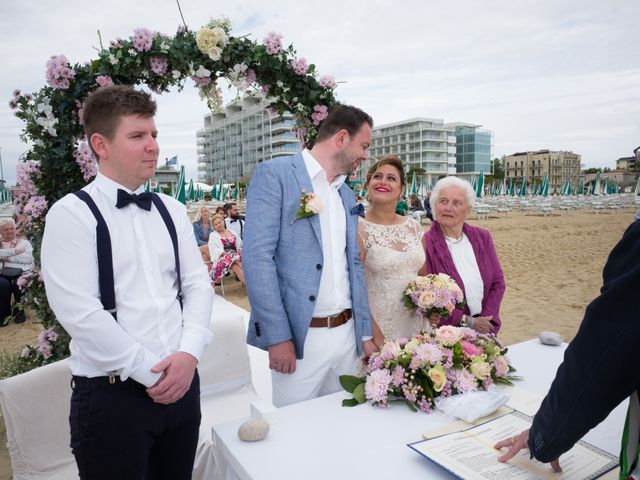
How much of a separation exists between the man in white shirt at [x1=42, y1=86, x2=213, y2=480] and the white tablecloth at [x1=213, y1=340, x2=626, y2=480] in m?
0.28

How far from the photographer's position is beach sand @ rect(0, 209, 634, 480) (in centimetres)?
687

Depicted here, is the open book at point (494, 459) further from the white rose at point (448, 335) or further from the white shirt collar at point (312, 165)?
the white shirt collar at point (312, 165)

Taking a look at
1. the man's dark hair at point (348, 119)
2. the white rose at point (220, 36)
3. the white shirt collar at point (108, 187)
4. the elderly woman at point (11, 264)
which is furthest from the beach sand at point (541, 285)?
the white rose at point (220, 36)

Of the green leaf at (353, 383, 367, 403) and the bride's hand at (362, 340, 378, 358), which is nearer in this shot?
the green leaf at (353, 383, 367, 403)

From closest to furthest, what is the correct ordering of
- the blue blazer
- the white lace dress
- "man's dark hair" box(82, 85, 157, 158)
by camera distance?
"man's dark hair" box(82, 85, 157, 158), the blue blazer, the white lace dress

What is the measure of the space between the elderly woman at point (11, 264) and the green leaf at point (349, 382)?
813 cm

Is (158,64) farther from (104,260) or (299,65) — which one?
(104,260)

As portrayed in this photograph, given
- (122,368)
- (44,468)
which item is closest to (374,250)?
(122,368)

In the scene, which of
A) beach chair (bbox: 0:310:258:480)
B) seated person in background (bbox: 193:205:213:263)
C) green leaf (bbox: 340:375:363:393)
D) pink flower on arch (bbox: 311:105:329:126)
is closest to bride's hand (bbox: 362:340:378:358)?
green leaf (bbox: 340:375:363:393)

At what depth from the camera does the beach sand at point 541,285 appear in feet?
22.5

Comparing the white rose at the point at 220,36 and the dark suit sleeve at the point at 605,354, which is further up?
the white rose at the point at 220,36

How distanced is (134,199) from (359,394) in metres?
1.29

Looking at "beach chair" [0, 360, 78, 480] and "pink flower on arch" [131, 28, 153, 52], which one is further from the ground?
"pink flower on arch" [131, 28, 153, 52]

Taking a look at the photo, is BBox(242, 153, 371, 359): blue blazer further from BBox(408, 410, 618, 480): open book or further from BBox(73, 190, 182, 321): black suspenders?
BBox(408, 410, 618, 480): open book
